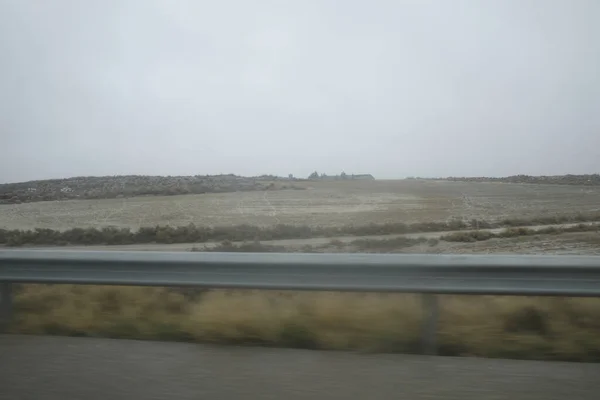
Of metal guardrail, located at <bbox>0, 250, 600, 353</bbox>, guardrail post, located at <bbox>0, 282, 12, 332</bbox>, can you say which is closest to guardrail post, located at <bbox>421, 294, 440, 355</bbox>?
metal guardrail, located at <bbox>0, 250, 600, 353</bbox>

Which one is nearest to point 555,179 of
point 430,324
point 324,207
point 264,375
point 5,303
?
point 324,207

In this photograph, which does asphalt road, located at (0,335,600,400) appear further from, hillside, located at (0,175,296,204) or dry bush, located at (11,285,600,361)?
hillside, located at (0,175,296,204)

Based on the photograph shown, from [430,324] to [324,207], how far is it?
578 cm

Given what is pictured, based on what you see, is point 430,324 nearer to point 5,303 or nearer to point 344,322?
point 344,322

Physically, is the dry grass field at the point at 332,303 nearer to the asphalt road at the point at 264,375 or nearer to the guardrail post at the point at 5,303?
the guardrail post at the point at 5,303

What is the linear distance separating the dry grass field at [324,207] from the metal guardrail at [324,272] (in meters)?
2.95

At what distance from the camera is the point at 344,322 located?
5.69m

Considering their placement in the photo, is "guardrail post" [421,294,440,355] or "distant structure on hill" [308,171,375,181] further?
"distant structure on hill" [308,171,375,181]

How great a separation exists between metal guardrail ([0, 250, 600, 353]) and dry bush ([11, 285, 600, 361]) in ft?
1.30

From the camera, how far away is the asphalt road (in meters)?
4.24

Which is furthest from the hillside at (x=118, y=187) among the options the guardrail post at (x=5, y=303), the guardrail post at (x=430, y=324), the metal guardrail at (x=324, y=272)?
the guardrail post at (x=430, y=324)

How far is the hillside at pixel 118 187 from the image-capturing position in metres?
9.75

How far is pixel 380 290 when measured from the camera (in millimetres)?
5375

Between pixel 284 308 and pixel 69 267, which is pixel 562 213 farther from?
pixel 69 267
